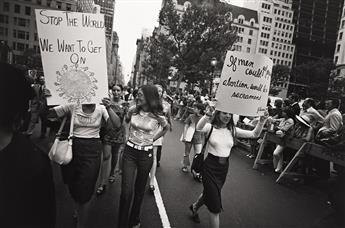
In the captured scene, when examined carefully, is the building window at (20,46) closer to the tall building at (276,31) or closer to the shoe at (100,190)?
the tall building at (276,31)

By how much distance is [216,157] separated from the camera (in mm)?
3994

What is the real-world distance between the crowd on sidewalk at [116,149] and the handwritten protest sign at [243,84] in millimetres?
176

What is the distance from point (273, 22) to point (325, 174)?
4494 inches

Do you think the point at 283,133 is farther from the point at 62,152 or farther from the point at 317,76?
the point at 317,76

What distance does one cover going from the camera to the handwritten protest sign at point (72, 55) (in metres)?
3.42

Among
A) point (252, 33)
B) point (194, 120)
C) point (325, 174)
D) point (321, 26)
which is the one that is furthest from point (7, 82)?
point (321, 26)

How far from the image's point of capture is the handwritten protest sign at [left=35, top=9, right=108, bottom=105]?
3420 mm

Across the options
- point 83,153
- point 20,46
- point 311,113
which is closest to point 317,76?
point 311,113

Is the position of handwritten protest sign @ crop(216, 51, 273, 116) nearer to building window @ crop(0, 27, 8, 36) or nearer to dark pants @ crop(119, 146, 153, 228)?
dark pants @ crop(119, 146, 153, 228)

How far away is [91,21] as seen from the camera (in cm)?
363

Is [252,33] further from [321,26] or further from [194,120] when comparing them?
[194,120]

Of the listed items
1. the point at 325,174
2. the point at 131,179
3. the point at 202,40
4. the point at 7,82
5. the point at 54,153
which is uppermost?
the point at 202,40

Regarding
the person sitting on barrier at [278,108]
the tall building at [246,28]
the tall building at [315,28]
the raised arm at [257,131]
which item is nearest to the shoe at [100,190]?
the raised arm at [257,131]

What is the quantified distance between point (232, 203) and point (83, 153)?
3147 mm
